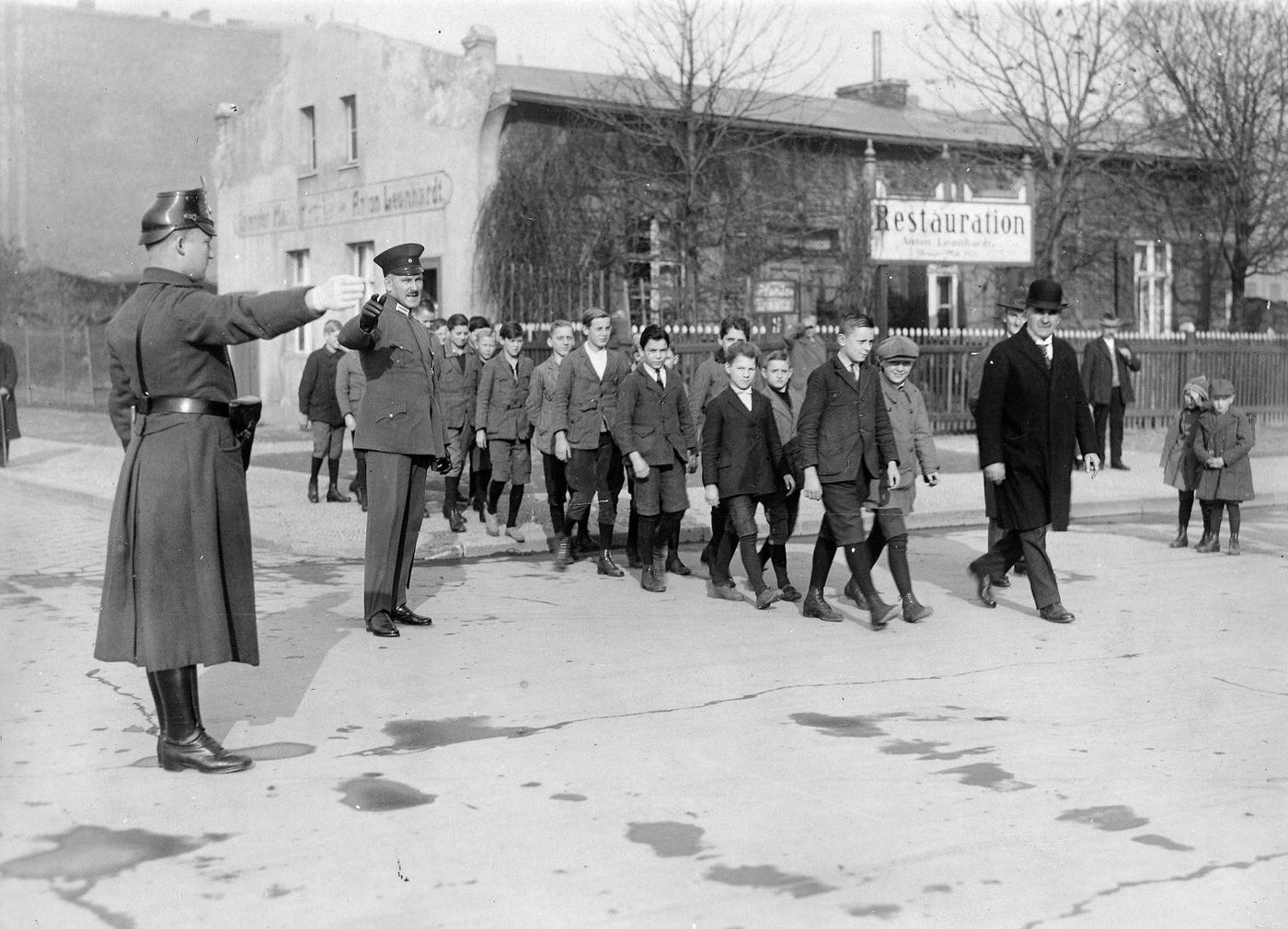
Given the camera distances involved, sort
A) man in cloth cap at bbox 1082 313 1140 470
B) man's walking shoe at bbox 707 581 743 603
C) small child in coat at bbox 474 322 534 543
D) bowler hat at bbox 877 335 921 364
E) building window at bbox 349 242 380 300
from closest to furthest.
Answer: bowler hat at bbox 877 335 921 364, man's walking shoe at bbox 707 581 743 603, small child in coat at bbox 474 322 534 543, man in cloth cap at bbox 1082 313 1140 470, building window at bbox 349 242 380 300

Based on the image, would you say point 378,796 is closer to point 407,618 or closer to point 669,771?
point 669,771

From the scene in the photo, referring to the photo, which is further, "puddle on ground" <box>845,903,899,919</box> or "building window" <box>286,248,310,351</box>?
"building window" <box>286,248,310,351</box>

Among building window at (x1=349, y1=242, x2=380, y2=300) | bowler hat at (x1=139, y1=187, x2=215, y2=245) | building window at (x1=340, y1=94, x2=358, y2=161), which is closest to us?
bowler hat at (x1=139, y1=187, x2=215, y2=245)

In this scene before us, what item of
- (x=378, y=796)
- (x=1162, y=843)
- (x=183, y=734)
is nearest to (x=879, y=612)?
(x=1162, y=843)

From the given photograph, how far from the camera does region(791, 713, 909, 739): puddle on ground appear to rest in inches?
230

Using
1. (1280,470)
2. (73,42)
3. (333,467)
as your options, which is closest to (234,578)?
(333,467)

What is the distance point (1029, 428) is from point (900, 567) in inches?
42.3

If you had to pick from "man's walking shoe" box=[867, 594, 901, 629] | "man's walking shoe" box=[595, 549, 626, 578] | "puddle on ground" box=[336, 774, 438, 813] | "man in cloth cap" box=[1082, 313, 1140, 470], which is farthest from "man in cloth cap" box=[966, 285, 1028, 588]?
"man in cloth cap" box=[1082, 313, 1140, 470]

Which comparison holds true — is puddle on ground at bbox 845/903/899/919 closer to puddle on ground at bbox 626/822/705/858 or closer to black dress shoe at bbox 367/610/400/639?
puddle on ground at bbox 626/822/705/858

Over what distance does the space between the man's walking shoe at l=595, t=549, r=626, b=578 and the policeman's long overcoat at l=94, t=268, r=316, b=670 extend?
4817 mm

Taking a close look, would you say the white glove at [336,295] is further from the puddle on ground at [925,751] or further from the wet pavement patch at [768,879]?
the puddle on ground at [925,751]

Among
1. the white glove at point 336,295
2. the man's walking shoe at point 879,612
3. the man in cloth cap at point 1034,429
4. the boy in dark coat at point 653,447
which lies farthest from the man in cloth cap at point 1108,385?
the white glove at point 336,295

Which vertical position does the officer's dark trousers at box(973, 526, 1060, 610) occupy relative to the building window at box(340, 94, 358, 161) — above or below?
below

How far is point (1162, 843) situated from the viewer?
4.46m
